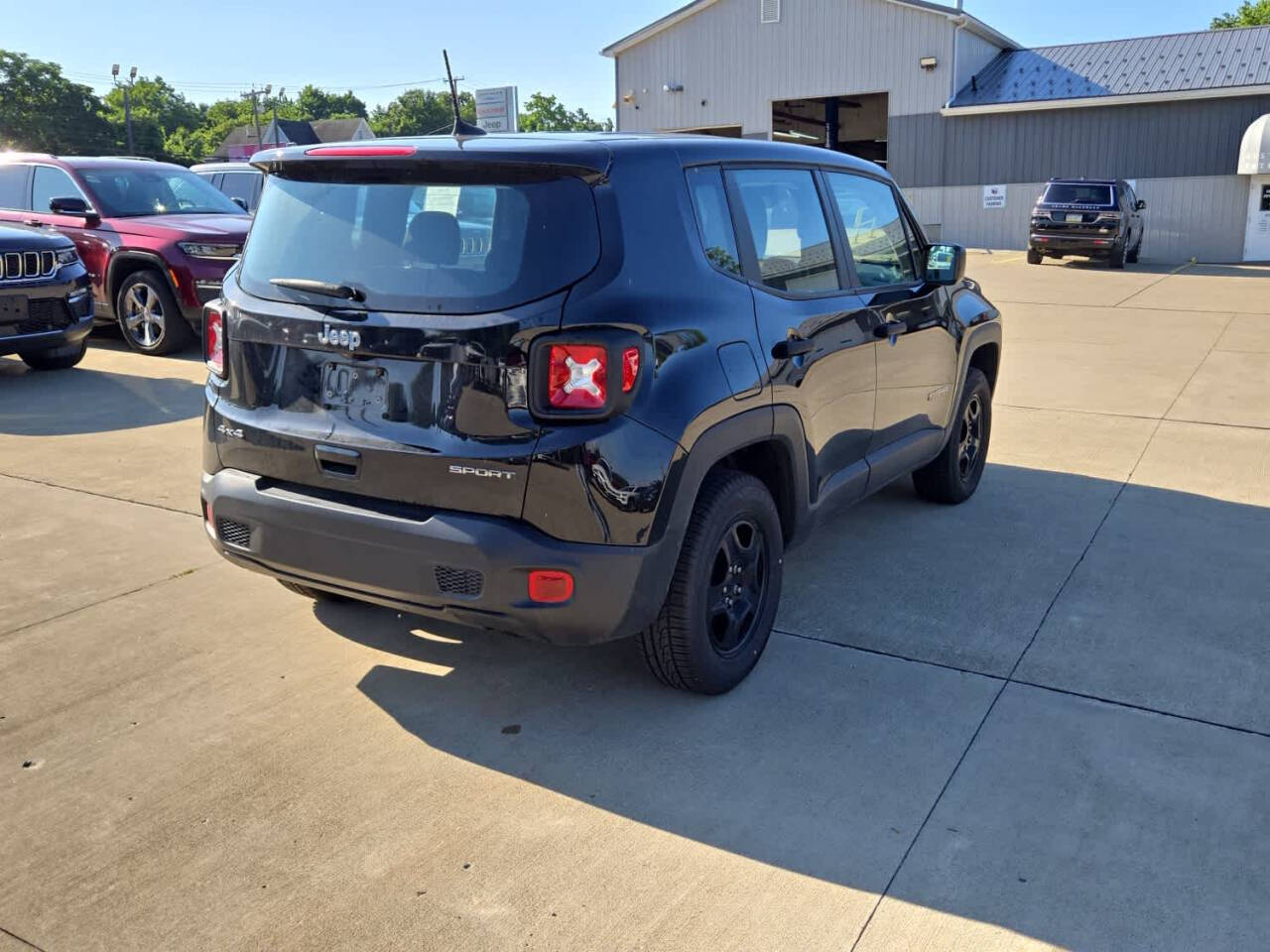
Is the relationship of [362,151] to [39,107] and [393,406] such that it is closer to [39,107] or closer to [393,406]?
[393,406]

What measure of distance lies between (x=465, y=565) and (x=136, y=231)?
891 cm

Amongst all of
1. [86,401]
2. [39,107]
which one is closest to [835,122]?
[86,401]

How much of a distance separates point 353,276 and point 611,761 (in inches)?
66.0

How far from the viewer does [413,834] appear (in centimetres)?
312

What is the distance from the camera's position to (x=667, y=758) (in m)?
3.52

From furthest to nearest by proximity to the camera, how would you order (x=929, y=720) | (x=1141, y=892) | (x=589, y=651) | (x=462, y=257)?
(x=589, y=651) → (x=929, y=720) → (x=462, y=257) → (x=1141, y=892)

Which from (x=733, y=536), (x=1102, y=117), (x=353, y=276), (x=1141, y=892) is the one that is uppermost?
(x=1102, y=117)

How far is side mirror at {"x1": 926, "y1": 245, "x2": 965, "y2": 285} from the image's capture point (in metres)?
5.25

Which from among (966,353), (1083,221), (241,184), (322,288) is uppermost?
(241,184)

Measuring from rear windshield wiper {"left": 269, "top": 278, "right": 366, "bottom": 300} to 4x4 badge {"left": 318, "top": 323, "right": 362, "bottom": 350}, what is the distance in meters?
0.11

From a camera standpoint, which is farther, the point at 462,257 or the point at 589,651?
the point at 589,651

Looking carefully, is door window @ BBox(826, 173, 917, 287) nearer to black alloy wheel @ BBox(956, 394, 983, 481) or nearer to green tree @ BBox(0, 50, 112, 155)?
black alloy wheel @ BBox(956, 394, 983, 481)

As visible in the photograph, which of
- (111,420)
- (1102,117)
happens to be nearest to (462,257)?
(111,420)

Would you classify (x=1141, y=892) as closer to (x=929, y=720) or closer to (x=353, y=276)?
(x=929, y=720)
